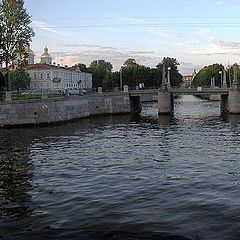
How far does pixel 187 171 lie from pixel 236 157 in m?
5.10

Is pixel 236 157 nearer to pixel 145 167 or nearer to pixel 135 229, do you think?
pixel 145 167

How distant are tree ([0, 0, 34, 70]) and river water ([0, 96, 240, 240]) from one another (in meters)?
28.0

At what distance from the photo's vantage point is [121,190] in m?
16.5

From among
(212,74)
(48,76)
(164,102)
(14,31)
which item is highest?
(14,31)

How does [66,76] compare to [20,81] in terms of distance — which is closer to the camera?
[20,81]

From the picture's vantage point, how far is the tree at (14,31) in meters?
55.2

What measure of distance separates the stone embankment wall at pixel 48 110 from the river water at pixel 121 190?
15036mm

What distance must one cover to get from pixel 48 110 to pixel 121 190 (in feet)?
106

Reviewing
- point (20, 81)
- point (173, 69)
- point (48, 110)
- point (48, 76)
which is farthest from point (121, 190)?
point (173, 69)

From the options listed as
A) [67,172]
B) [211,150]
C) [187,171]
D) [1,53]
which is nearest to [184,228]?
[187,171]

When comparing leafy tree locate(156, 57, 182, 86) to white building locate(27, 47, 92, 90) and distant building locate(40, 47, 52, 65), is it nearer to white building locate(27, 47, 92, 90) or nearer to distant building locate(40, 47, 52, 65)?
white building locate(27, 47, 92, 90)

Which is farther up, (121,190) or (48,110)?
(48,110)

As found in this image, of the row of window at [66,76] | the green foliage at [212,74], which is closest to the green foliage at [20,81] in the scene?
the row of window at [66,76]

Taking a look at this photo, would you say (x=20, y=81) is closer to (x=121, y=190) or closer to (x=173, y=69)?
(x=173, y=69)
